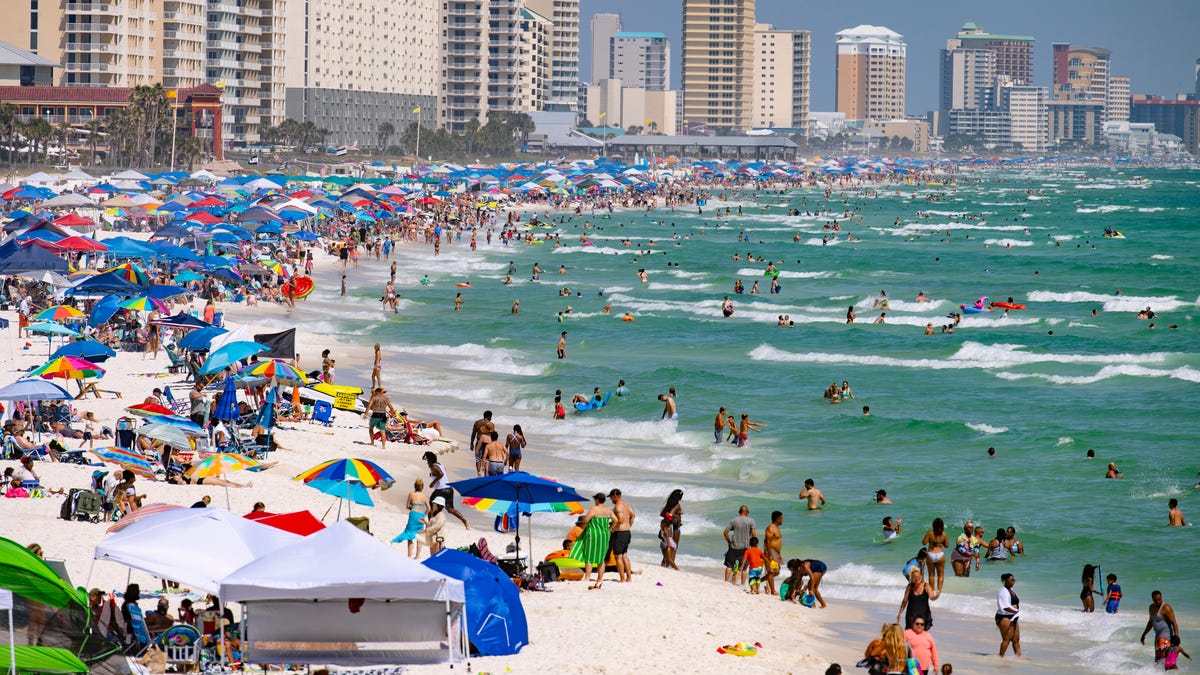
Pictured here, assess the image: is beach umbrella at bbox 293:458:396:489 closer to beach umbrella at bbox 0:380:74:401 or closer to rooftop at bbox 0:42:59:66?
beach umbrella at bbox 0:380:74:401

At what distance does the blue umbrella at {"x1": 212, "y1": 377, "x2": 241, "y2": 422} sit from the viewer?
22906mm

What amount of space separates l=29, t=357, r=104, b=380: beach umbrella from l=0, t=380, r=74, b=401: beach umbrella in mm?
2364

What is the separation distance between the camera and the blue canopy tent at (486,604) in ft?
43.3

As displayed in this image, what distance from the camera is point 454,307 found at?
47125 mm

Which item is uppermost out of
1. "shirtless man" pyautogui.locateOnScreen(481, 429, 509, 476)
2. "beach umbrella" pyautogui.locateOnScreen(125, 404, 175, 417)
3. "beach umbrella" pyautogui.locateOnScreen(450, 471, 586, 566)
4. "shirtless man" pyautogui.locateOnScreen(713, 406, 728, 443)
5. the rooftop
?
the rooftop

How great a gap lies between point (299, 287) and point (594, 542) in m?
27.3

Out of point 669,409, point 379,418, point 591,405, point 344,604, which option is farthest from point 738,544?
point 591,405

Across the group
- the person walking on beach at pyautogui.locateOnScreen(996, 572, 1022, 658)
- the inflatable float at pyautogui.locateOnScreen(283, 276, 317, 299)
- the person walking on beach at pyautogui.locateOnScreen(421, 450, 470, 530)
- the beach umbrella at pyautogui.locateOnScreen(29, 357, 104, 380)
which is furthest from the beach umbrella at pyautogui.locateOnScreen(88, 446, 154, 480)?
the inflatable float at pyautogui.locateOnScreen(283, 276, 317, 299)

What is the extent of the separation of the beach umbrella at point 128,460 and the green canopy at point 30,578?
8.40 meters

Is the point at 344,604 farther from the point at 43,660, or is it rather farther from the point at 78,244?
the point at 78,244

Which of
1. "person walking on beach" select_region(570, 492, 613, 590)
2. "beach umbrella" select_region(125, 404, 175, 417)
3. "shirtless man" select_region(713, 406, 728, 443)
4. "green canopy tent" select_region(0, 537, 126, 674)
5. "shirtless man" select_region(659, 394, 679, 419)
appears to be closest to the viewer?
"green canopy tent" select_region(0, 537, 126, 674)

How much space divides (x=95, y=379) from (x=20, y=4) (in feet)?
271

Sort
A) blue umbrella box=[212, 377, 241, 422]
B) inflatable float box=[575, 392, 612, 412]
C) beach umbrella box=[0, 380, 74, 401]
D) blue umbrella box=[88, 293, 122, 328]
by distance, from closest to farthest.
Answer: beach umbrella box=[0, 380, 74, 401] → blue umbrella box=[212, 377, 241, 422] → blue umbrella box=[88, 293, 122, 328] → inflatable float box=[575, 392, 612, 412]

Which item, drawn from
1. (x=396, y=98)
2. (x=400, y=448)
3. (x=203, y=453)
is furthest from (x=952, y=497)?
(x=396, y=98)
